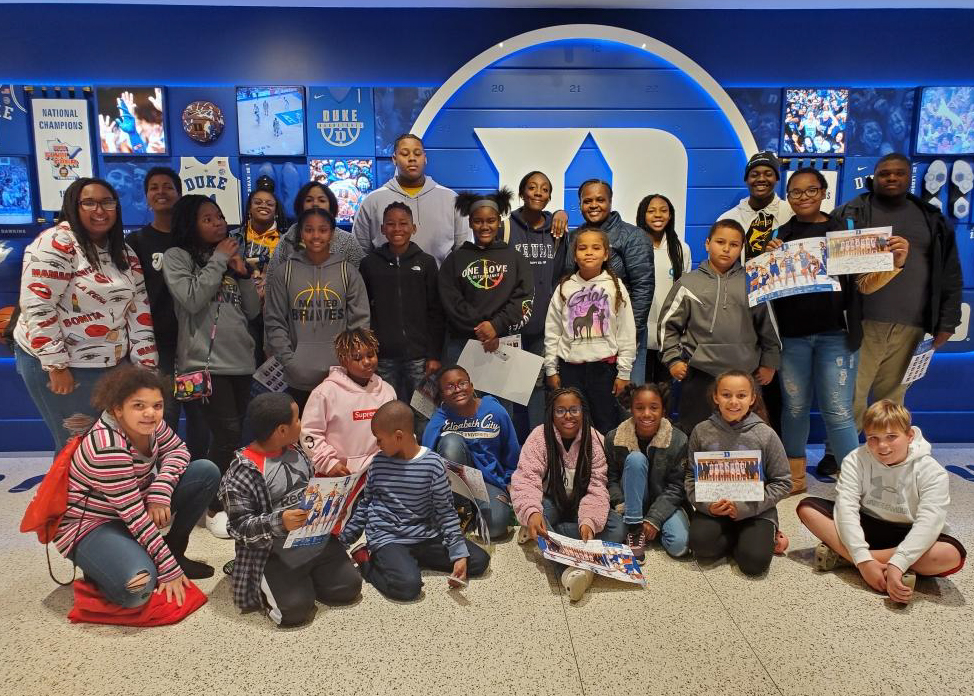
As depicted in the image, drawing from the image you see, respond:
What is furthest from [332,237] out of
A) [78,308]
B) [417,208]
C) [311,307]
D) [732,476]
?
[732,476]

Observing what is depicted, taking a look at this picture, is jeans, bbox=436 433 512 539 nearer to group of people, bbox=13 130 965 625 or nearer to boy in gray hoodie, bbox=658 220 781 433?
group of people, bbox=13 130 965 625

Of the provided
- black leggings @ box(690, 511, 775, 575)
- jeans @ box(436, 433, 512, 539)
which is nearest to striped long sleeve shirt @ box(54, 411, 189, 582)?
jeans @ box(436, 433, 512, 539)

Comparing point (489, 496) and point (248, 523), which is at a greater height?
point (248, 523)

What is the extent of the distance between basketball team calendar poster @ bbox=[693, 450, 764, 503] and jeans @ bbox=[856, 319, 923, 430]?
1288mm

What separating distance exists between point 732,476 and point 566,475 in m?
0.73

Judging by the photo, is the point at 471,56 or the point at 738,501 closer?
the point at 738,501

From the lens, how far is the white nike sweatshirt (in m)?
2.58

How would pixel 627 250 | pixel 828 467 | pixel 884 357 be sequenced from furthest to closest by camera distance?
pixel 828 467 < pixel 884 357 < pixel 627 250

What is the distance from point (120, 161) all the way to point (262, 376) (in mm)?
2053

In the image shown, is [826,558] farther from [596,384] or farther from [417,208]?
[417,208]

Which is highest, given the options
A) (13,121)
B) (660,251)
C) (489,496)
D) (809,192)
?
(13,121)

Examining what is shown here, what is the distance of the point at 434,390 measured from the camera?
3.49m

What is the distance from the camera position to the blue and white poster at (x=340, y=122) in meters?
4.29

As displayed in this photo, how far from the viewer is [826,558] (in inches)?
112
